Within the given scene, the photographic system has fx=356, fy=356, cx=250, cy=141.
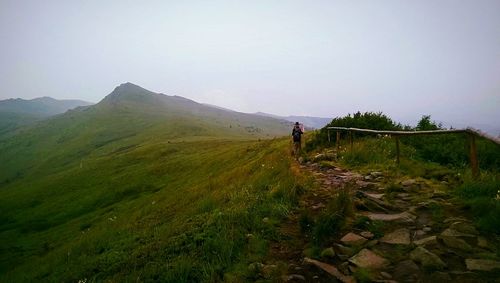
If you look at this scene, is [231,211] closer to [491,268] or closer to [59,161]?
[491,268]

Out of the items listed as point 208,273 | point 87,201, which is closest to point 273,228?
point 208,273

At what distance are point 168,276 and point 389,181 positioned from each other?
7.08m

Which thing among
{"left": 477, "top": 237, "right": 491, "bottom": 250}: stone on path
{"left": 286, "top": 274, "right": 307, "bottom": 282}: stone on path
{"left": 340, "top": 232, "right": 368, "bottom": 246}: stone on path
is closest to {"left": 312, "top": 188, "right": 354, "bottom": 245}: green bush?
{"left": 340, "top": 232, "right": 368, "bottom": 246}: stone on path

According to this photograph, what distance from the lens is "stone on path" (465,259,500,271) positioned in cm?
545

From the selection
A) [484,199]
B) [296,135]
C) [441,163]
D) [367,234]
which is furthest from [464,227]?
[296,135]

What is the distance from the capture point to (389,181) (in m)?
11.0

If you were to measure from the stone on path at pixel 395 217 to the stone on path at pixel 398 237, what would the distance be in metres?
0.57

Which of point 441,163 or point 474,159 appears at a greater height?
point 474,159

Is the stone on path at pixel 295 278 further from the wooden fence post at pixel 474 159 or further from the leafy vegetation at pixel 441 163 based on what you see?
the wooden fence post at pixel 474 159

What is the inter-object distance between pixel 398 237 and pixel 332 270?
1.65 meters

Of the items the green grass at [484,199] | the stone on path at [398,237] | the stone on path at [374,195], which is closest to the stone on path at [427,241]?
the stone on path at [398,237]

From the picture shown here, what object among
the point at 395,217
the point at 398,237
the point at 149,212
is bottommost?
the point at 149,212

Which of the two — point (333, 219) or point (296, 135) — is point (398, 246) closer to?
point (333, 219)

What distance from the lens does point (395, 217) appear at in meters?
7.99
